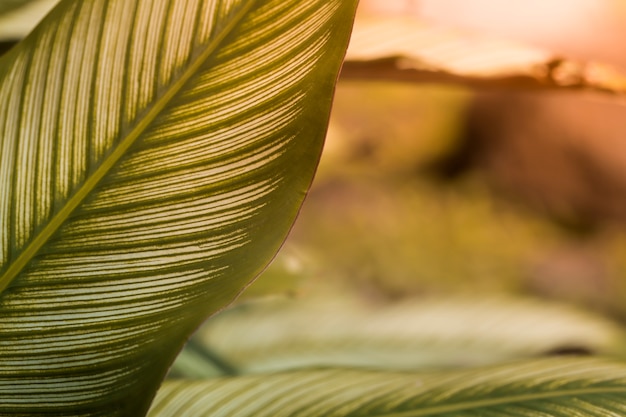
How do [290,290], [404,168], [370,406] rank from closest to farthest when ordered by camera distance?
[370,406]
[290,290]
[404,168]

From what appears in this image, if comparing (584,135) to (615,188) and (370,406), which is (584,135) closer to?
(615,188)

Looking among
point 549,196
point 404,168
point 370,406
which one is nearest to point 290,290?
point 370,406

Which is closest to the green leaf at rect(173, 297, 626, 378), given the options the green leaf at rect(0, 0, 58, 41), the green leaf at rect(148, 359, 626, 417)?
the green leaf at rect(148, 359, 626, 417)

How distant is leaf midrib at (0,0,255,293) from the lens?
33cm

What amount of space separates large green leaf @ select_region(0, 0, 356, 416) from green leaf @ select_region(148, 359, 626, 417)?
0.10m

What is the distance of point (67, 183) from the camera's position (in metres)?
0.35

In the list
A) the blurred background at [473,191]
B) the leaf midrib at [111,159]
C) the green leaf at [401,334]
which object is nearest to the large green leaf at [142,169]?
the leaf midrib at [111,159]

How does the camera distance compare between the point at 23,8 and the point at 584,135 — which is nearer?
the point at 23,8

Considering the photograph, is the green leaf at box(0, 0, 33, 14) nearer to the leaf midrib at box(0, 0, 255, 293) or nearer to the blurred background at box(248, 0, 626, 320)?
the leaf midrib at box(0, 0, 255, 293)

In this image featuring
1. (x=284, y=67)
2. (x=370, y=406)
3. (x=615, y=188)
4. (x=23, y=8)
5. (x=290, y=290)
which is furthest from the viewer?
(x=615, y=188)

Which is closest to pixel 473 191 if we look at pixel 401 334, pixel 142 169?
pixel 401 334

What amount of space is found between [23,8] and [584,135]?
4.13ft

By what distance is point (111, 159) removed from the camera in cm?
35

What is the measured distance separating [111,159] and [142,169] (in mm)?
20
